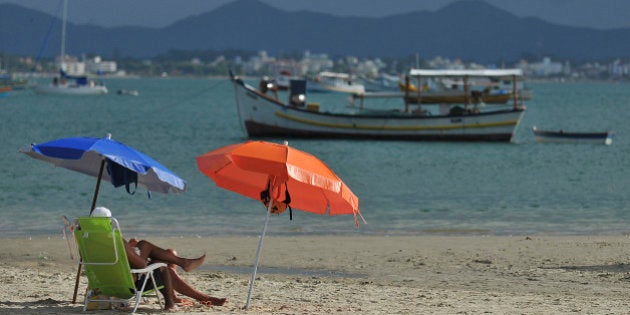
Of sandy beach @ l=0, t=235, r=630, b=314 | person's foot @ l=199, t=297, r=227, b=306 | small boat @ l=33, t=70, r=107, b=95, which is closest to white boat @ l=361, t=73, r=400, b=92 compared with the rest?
small boat @ l=33, t=70, r=107, b=95

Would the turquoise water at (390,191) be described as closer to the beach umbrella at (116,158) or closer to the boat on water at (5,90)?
the beach umbrella at (116,158)

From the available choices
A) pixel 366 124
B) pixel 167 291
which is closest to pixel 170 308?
pixel 167 291

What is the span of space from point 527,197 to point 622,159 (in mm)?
15954

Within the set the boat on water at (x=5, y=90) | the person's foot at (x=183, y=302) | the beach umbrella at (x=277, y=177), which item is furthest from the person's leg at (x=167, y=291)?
the boat on water at (x=5, y=90)

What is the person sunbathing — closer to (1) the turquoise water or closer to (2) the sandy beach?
(2) the sandy beach

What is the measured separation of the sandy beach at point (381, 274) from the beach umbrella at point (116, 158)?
1.14m

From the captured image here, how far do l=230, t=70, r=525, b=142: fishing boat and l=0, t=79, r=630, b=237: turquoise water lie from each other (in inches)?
18.0

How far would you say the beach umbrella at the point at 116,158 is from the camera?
377 inches

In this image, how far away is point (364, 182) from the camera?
31.1 m

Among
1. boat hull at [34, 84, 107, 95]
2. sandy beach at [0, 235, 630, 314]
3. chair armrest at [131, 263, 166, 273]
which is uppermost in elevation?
chair armrest at [131, 263, 166, 273]

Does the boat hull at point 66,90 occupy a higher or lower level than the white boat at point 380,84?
lower

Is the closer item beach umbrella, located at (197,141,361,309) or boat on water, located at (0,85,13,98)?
beach umbrella, located at (197,141,361,309)

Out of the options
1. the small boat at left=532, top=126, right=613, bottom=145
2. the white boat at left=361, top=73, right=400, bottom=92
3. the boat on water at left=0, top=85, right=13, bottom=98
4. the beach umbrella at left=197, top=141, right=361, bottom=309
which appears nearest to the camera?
the beach umbrella at left=197, top=141, right=361, bottom=309

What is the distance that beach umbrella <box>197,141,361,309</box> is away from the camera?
9.36m
